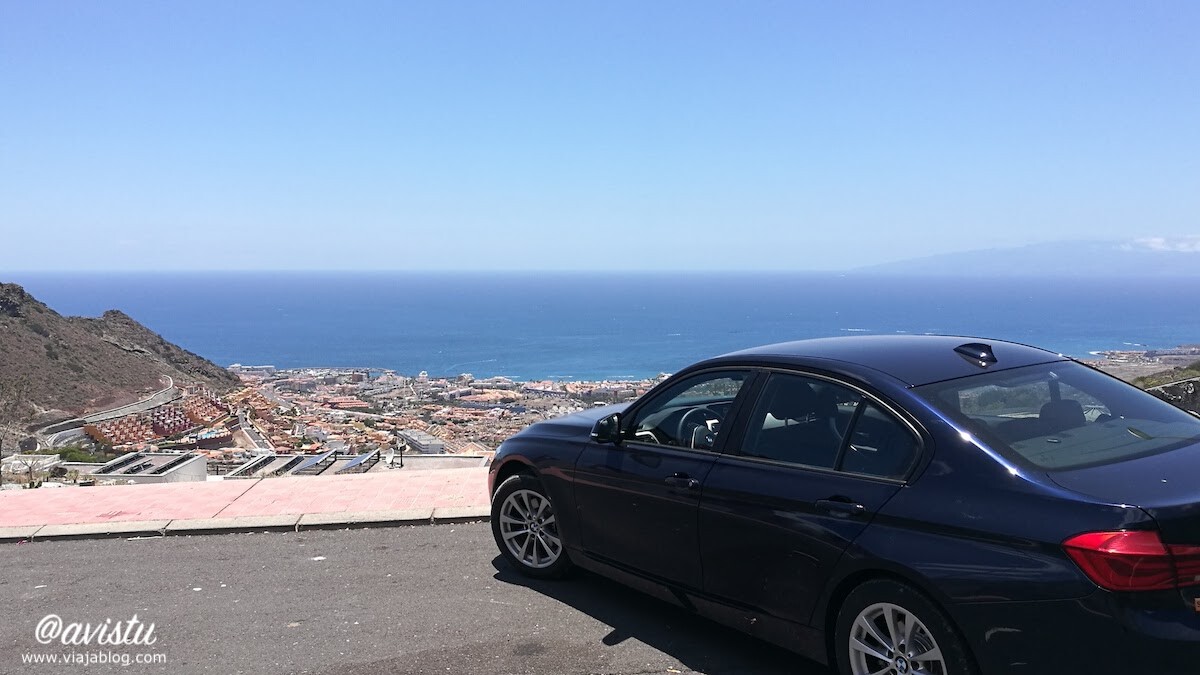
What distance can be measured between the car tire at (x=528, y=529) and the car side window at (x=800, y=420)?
5.19 ft

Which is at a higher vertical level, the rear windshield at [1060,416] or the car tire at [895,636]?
the rear windshield at [1060,416]

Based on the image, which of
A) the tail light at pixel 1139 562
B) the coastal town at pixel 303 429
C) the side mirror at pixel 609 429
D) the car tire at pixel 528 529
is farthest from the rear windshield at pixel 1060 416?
the coastal town at pixel 303 429

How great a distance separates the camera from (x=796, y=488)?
3566 mm

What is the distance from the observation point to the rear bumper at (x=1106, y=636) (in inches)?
103

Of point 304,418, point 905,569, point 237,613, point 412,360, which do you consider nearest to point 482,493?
point 237,613

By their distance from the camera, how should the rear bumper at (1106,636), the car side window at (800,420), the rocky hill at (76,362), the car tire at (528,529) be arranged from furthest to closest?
the rocky hill at (76,362), the car tire at (528,529), the car side window at (800,420), the rear bumper at (1106,636)

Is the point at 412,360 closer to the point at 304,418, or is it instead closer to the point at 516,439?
the point at 304,418

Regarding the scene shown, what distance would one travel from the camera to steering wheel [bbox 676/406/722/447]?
433 cm

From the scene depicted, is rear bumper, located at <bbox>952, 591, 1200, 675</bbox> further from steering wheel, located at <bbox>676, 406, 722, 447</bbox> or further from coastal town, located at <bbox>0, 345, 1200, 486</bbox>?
coastal town, located at <bbox>0, 345, 1200, 486</bbox>

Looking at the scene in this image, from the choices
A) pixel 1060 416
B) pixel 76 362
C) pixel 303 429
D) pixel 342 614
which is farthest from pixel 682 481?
pixel 76 362

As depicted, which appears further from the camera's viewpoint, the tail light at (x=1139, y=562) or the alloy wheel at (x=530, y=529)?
the alloy wheel at (x=530, y=529)

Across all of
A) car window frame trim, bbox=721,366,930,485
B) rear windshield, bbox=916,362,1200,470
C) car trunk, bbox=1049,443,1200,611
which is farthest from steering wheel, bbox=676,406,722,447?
car trunk, bbox=1049,443,1200,611

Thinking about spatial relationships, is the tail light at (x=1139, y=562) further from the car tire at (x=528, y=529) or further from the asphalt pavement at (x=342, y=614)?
the car tire at (x=528, y=529)

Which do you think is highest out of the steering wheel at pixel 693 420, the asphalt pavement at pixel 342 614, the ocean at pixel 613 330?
the steering wheel at pixel 693 420
